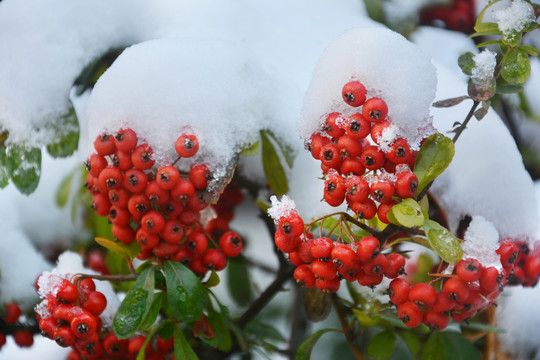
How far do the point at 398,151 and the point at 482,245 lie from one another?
0.84 feet

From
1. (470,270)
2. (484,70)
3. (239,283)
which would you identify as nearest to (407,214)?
(470,270)

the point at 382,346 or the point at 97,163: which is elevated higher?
the point at 97,163

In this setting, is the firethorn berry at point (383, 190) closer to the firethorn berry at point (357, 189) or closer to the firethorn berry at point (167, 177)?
the firethorn berry at point (357, 189)

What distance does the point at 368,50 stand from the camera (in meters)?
1.04

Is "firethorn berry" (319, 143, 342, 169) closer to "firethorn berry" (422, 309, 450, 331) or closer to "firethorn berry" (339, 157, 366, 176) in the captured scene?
"firethorn berry" (339, 157, 366, 176)

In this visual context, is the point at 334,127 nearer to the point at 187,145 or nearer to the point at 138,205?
the point at 187,145

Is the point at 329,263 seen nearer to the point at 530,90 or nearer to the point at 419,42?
the point at 419,42

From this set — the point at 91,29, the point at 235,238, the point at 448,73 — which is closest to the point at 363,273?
the point at 235,238

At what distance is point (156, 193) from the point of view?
1099 millimetres

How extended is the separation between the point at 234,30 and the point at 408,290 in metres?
0.82

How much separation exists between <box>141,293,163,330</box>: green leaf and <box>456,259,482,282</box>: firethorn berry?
62cm

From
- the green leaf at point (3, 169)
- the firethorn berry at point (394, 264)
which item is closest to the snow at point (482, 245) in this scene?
the firethorn berry at point (394, 264)

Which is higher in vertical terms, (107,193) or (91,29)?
(91,29)

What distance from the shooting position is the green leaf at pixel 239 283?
2.05 metres
